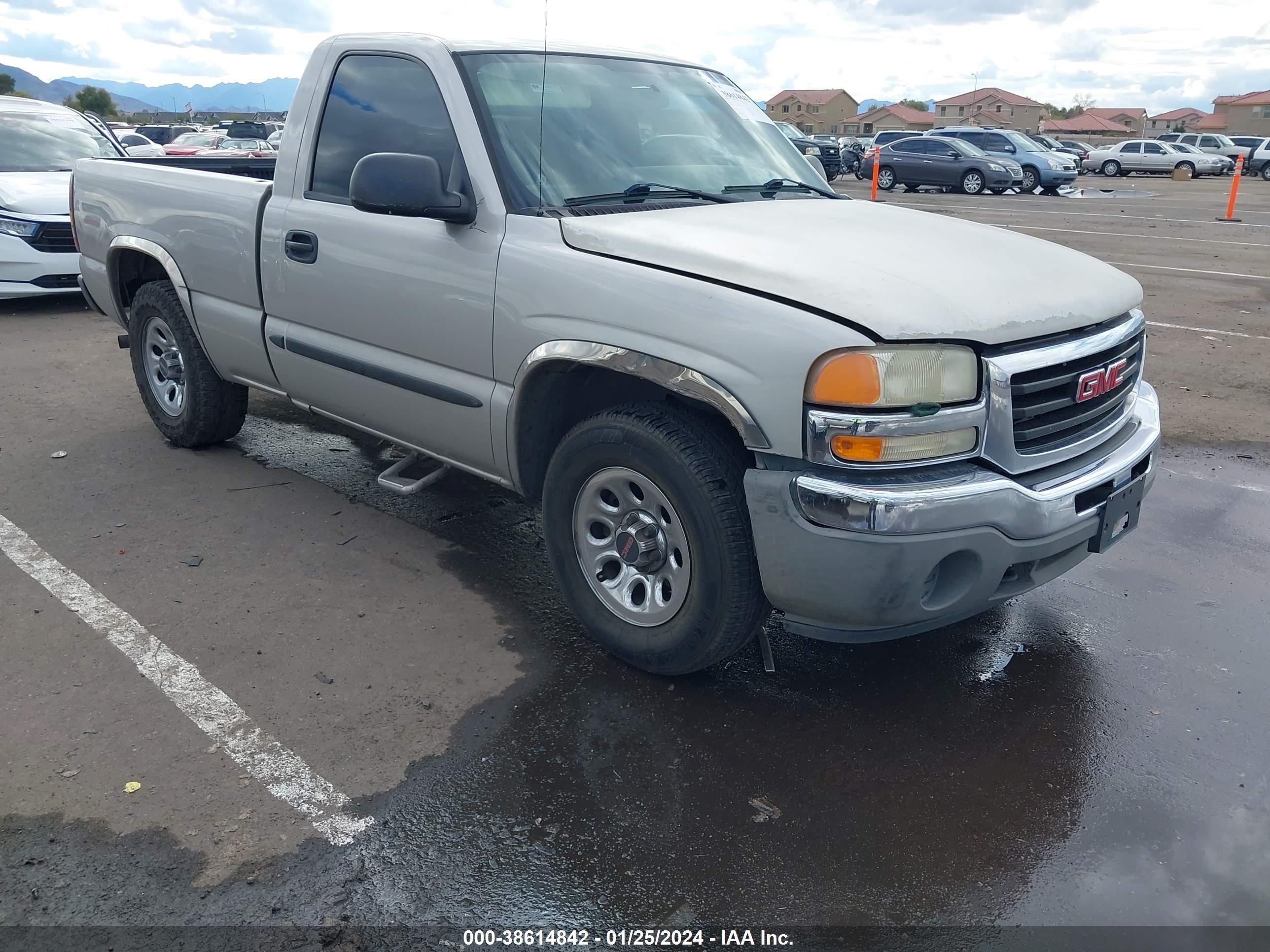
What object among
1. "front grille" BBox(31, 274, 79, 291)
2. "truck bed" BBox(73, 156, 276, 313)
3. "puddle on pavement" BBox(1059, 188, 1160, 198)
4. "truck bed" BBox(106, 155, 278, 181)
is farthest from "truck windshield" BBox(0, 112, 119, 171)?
"puddle on pavement" BBox(1059, 188, 1160, 198)

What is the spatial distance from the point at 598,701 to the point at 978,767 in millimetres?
1169

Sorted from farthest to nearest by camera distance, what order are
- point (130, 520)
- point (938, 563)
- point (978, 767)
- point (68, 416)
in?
point (68, 416) → point (130, 520) → point (978, 767) → point (938, 563)

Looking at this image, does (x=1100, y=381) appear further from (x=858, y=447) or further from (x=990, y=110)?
(x=990, y=110)

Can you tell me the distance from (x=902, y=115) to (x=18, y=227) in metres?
111

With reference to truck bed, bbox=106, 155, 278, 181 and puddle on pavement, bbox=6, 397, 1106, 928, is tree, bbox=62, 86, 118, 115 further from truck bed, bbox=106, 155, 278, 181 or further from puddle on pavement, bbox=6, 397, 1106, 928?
puddle on pavement, bbox=6, 397, 1106, 928

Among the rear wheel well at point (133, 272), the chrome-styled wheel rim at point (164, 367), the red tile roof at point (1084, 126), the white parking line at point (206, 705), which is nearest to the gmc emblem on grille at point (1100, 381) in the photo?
the white parking line at point (206, 705)

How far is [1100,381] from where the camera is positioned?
10.6 feet

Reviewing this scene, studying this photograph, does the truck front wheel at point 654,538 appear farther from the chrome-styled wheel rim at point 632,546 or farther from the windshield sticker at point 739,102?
the windshield sticker at point 739,102

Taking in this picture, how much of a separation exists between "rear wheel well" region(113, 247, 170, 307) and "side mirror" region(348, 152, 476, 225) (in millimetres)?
2412

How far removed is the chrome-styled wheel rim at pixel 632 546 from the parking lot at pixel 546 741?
284mm

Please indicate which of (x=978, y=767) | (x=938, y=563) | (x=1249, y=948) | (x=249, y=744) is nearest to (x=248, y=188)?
(x=249, y=744)

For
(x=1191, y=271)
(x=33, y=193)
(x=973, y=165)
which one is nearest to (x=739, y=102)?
(x=33, y=193)

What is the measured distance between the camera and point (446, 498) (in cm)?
513

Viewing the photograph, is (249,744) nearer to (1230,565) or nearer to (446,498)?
(446,498)
